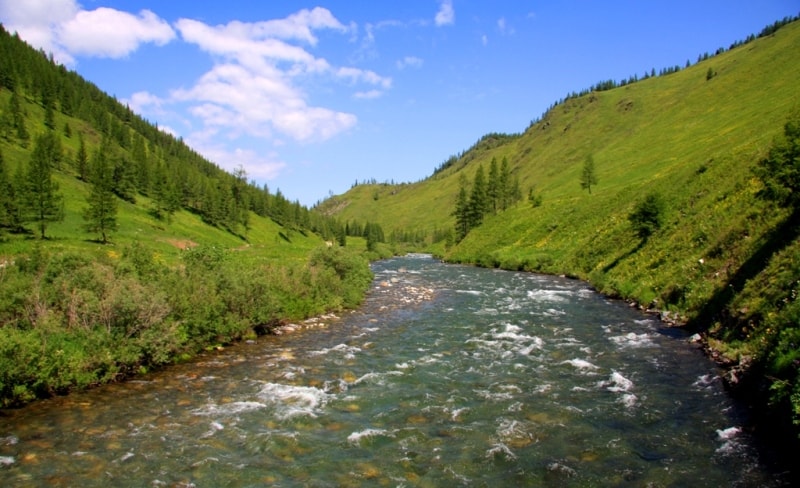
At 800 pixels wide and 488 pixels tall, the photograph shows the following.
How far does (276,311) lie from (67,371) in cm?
1075

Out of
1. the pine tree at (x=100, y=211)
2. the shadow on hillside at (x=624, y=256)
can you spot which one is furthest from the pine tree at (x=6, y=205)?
the shadow on hillside at (x=624, y=256)

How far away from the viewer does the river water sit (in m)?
10.1

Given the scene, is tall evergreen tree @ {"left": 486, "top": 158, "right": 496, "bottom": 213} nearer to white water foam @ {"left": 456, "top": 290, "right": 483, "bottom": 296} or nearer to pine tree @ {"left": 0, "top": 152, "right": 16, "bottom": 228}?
white water foam @ {"left": 456, "top": 290, "right": 483, "bottom": 296}

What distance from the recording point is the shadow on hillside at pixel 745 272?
2044 centimetres

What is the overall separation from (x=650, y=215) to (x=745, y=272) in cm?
2176

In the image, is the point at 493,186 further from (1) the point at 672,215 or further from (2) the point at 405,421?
(2) the point at 405,421

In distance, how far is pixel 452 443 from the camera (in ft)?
38.3

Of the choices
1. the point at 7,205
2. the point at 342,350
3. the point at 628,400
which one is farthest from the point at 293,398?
the point at 7,205

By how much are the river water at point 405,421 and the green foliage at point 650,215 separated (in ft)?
76.4

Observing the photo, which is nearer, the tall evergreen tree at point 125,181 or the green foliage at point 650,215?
the green foliage at point 650,215

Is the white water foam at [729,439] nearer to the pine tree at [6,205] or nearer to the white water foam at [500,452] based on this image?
the white water foam at [500,452]

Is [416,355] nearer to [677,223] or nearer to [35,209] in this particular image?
[677,223]

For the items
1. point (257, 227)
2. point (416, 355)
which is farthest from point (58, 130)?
point (416, 355)

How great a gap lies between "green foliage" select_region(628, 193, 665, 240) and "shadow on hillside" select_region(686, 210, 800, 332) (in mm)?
19219
